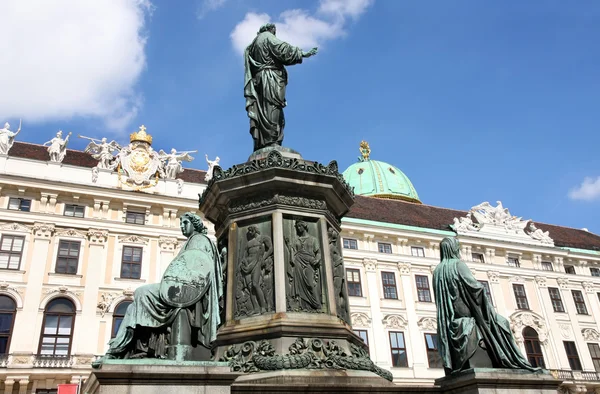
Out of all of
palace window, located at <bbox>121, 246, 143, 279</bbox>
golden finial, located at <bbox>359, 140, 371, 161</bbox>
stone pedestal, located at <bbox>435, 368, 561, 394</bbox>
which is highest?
golden finial, located at <bbox>359, 140, 371, 161</bbox>

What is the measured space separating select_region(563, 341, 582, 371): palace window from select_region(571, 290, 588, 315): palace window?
8.96 ft

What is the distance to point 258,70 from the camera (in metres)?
9.15

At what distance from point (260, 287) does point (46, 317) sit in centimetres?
2196

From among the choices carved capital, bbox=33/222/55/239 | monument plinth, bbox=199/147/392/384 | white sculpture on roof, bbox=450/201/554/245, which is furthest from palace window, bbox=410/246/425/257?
monument plinth, bbox=199/147/392/384

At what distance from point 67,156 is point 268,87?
25.8 m

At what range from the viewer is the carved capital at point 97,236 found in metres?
27.6

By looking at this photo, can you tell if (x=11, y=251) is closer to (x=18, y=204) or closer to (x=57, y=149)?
(x=18, y=204)

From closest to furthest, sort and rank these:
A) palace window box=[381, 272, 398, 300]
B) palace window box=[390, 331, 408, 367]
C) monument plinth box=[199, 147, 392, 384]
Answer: monument plinth box=[199, 147, 392, 384]
palace window box=[390, 331, 408, 367]
palace window box=[381, 272, 398, 300]

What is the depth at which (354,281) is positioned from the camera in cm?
3222

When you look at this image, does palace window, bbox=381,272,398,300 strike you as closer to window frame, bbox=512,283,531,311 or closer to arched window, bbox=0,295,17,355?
window frame, bbox=512,283,531,311

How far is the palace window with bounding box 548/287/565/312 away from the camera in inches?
1414

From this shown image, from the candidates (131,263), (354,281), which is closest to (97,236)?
(131,263)

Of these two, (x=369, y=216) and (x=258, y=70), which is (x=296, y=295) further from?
(x=369, y=216)

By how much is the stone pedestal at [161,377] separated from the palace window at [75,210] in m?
25.0
